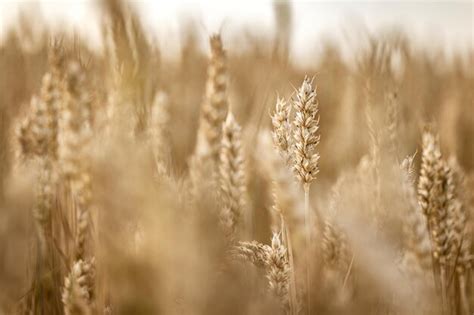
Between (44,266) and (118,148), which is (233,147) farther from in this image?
(118,148)

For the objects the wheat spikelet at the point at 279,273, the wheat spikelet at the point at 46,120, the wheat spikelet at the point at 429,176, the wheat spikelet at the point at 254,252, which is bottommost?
the wheat spikelet at the point at 279,273

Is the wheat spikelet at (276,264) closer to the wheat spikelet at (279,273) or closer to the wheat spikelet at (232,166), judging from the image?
the wheat spikelet at (279,273)

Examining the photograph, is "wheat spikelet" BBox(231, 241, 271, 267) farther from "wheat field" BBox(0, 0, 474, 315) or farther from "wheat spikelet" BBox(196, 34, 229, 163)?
"wheat spikelet" BBox(196, 34, 229, 163)

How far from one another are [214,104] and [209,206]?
34.3 inches

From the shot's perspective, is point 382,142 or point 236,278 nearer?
point 236,278

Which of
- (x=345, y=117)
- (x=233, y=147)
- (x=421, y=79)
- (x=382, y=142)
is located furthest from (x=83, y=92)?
(x=421, y=79)

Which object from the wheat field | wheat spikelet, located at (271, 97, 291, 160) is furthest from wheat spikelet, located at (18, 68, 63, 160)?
wheat spikelet, located at (271, 97, 291, 160)

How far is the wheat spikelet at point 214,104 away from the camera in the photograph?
1207 mm

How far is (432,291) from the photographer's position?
708 millimetres

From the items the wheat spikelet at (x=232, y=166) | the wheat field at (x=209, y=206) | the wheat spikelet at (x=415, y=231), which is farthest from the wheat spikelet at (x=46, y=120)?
the wheat spikelet at (x=415, y=231)

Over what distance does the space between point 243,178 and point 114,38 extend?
46 cm

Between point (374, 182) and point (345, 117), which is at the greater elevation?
point (345, 117)

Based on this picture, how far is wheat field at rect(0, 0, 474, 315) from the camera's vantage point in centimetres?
38

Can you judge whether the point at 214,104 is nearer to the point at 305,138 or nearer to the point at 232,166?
the point at 232,166
